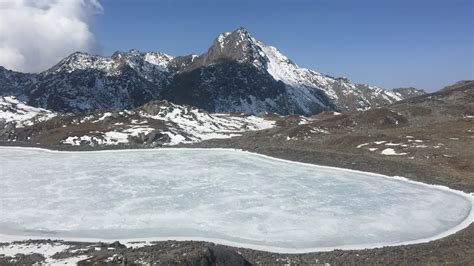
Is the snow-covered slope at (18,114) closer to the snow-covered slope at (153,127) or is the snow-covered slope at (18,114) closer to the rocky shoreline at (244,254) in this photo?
the snow-covered slope at (153,127)

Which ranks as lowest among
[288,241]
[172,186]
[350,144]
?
[288,241]

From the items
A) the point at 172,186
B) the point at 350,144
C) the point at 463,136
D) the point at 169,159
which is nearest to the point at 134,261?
the point at 172,186

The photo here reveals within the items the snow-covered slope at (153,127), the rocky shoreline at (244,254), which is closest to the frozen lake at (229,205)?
the rocky shoreline at (244,254)

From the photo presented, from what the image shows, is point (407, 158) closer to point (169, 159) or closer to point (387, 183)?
point (387, 183)

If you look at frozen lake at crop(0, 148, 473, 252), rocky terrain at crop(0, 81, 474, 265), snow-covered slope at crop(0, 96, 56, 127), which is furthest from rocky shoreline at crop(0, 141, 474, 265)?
snow-covered slope at crop(0, 96, 56, 127)

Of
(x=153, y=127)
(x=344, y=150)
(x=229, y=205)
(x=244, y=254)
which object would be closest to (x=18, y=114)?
(x=153, y=127)
